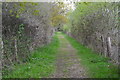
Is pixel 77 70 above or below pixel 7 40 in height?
below

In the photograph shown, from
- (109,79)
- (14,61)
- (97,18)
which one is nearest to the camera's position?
(109,79)

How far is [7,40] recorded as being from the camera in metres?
8.80

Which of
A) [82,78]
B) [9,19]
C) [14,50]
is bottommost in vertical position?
[82,78]

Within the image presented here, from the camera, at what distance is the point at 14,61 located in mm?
9133

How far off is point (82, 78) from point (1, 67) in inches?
128

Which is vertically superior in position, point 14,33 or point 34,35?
point 14,33

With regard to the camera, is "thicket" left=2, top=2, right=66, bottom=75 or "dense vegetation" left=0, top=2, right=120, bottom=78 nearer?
"dense vegetation" left=0, top=2, right=120, bottom=78

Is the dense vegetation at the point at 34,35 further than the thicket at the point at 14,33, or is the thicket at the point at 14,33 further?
the thicket at the point at 14,33

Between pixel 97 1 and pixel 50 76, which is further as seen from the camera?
pixel 97 1

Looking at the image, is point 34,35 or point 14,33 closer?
point 14,33

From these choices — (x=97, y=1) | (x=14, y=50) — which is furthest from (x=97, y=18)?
(x=14, y=50)

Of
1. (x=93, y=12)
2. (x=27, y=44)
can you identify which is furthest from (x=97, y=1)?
(x=27, y=44)

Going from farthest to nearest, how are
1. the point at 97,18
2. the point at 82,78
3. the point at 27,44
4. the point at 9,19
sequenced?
the point at 97,18, the point at 27,44, the point at 9,19, the point at 82,78

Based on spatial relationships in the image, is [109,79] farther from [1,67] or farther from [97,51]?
[97,51]
